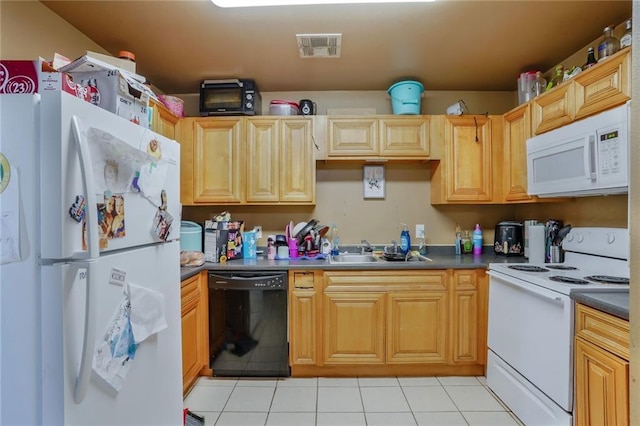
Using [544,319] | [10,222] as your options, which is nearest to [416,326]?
[544,319]

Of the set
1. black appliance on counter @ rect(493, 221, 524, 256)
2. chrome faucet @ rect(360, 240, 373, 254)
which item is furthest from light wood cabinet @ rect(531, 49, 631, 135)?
chrome faucet @ rect(360, 240, 373, 254)

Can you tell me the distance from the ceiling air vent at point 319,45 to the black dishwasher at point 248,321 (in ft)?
5.27

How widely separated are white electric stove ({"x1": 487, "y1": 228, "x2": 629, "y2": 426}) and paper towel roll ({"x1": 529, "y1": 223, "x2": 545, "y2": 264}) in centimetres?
14

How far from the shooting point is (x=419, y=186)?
2.83 meters

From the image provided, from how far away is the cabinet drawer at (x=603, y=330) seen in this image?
1.20m

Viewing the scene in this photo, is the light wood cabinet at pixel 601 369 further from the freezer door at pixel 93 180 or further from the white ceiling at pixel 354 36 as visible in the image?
the freezer door at pixel 93 180

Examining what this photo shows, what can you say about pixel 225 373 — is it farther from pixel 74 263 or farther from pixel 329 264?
pixel 74 263

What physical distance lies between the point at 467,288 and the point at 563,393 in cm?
85

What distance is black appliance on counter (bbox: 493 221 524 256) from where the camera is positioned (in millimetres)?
2549

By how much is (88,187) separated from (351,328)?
6.25ft

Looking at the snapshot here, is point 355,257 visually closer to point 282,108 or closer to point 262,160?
point 262,160

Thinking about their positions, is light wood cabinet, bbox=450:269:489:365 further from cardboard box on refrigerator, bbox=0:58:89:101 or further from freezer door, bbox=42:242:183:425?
cardboard box on refrigerator, bbox=0:58:89:101

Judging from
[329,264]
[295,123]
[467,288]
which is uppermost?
[295,123]

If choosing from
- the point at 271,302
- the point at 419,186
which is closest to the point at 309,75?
the point at 419,186
